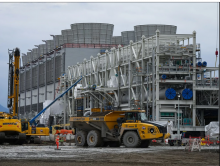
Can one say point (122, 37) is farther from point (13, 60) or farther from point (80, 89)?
point (13, 60)

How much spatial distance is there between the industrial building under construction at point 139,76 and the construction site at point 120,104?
13cm

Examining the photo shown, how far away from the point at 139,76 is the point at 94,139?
92.4ft

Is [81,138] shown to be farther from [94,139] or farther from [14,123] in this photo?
[14,123]

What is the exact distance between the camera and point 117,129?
34.6 meters

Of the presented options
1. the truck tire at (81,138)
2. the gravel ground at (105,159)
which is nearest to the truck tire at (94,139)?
the truck tire at (81,138)

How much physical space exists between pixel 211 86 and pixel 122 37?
5315 cm

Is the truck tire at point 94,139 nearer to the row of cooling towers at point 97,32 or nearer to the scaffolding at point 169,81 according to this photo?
the scaffolding at point 169,81

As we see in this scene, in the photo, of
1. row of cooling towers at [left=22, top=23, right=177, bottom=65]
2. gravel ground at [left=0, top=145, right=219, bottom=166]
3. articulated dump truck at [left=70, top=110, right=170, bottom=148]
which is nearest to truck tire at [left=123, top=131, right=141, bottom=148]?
articulated dump truck at [left=70, top=110, right=170, bottom=148]

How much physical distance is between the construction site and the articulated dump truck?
78mm

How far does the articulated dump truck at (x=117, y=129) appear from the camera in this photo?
32219 millimetres

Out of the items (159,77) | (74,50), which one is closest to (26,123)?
(159,77)

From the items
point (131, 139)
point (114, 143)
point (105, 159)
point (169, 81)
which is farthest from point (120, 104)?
point (105, 159)

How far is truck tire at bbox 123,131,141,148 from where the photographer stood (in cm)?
3231

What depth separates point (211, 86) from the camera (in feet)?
188
